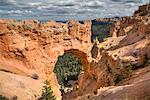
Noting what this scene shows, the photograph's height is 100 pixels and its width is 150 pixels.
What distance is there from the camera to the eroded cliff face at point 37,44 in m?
37.6

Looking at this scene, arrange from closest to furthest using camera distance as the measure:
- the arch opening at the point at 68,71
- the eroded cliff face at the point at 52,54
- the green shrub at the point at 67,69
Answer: the eroded cliff face at the point at 52,54
the arch opening at the point at 68,71
the green shrub at the point at 67,69

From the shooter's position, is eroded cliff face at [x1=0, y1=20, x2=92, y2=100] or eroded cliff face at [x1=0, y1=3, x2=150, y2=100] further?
eroded cliff face at [x1=0, y1=20, x2=92, y2=100]

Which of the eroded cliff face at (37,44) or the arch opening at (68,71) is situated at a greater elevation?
the eroded cliff face at (37,44)

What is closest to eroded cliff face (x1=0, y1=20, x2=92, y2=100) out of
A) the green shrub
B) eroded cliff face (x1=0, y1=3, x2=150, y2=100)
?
eroded cliff face (x1=0, y1=3, x2=150, y2=100)

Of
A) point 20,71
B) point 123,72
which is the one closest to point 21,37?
point 20,71

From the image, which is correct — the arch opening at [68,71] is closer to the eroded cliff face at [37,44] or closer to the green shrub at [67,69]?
the green shrub at [67,69]

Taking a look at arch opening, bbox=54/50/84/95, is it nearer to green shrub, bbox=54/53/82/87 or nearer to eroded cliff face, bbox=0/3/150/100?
green shrub, bbox=54/53/82/87

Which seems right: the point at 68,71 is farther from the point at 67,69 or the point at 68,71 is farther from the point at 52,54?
the point at 52,54

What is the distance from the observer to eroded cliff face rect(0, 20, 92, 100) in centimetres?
3759

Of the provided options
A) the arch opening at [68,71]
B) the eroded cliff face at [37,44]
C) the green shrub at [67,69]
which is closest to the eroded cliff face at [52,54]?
the eroded cliff face at [37,44]

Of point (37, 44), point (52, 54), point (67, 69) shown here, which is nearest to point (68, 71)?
point (67, 69)

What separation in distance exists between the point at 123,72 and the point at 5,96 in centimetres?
1041

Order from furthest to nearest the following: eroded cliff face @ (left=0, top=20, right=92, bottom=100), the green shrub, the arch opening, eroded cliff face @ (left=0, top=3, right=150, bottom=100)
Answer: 1. the green shrub
2. the arch opening
3. eroded cliff face @ (left=0, top=20, right=92, bottom=100)
4. eroded cliff face @ (left=0, top=3, right=150, bottom=100)

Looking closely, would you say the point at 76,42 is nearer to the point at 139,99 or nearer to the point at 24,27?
the point at 24,27
